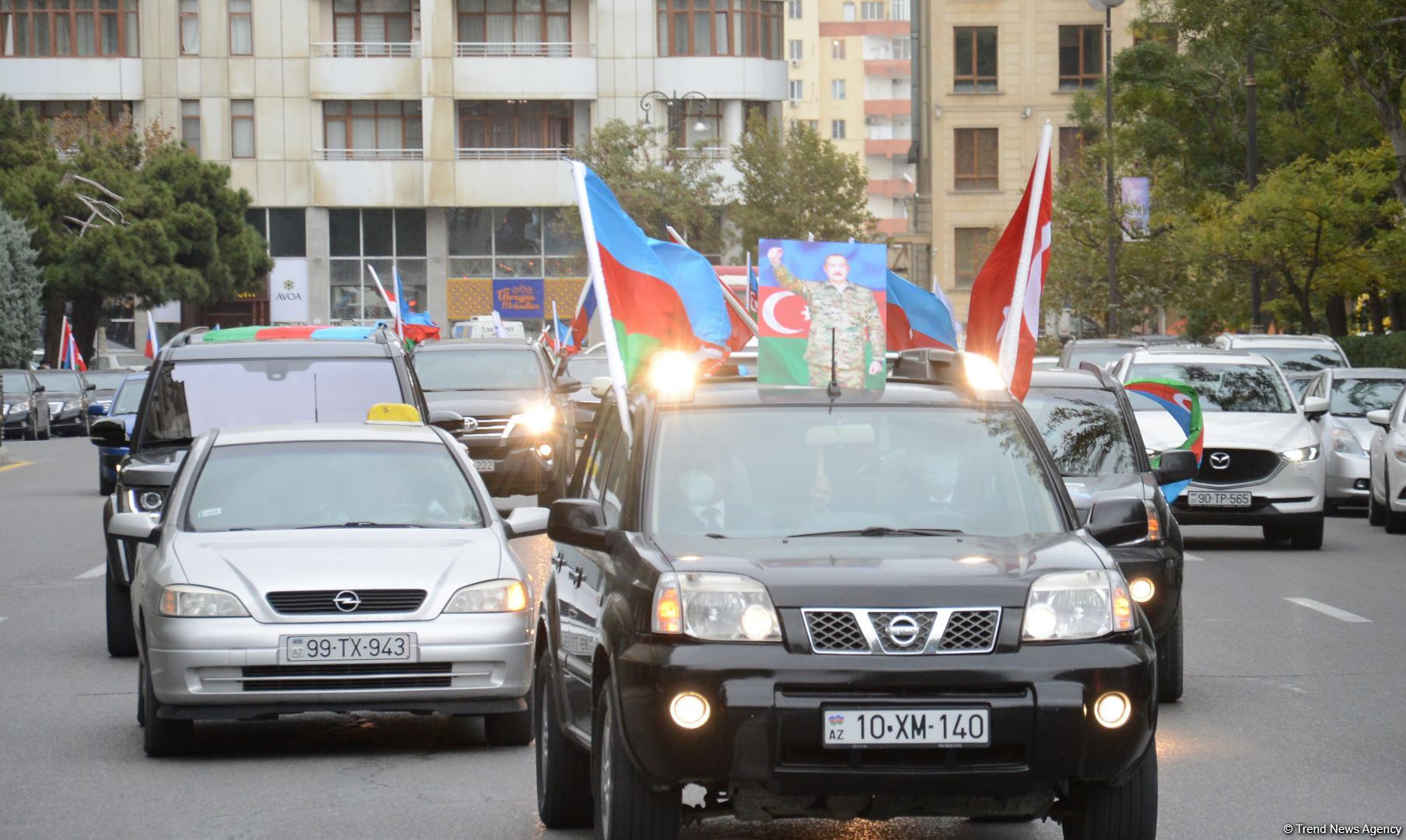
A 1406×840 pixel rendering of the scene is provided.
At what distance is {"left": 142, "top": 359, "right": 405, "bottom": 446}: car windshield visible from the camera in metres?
14.1

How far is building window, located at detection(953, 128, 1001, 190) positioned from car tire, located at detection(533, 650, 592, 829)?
80.4 m

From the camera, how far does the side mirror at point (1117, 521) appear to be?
23.3 ft

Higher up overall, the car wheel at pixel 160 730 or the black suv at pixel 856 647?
the black suv at pixel 856 647

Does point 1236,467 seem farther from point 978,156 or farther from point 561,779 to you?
point 978,156

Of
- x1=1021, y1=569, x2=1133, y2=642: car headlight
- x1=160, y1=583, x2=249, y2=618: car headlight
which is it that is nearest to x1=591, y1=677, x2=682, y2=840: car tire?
x1=1021, y1=569, x2=1133, y2=642: car headlight

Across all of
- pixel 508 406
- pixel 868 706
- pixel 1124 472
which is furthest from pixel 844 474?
pixel 508 406

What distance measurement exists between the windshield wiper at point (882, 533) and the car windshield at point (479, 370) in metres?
19.2

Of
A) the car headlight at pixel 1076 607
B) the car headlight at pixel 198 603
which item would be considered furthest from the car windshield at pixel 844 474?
the car headlight at pixel 198 603

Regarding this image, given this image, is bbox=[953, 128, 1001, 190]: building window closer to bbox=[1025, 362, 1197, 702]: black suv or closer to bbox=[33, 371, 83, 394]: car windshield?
bbox=[33, 371, 83, 394]: car windshield

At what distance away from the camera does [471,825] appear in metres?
8.02

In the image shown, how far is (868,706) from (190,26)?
78402 millimetres

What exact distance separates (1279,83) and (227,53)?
46.0 m

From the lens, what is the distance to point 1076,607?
20.9 feet

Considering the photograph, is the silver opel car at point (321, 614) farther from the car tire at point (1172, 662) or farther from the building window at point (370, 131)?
the building window at point (370, 131)
